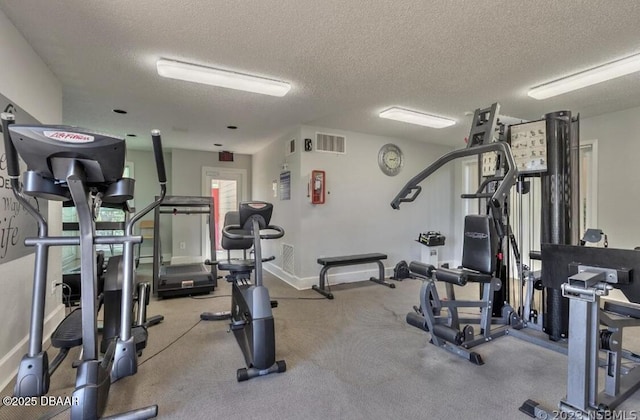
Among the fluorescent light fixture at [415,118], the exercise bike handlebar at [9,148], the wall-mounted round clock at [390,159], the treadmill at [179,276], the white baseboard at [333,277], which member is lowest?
the white baseboard at [333,277]

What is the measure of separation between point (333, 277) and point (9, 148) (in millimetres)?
3848

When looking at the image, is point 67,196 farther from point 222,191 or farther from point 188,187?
Answer: point 222,191

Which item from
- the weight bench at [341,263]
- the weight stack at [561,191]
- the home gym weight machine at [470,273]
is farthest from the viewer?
the weight bench at [341,263]

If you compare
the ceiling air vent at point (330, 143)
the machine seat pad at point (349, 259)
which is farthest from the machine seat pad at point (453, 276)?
the ceiling air vent at point (330, 143)

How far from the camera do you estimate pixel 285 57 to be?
8.01ft

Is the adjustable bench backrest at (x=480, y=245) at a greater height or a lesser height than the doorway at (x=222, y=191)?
lesser

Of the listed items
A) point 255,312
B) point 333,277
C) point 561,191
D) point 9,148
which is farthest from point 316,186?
point 9,148

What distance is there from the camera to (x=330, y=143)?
4.65m

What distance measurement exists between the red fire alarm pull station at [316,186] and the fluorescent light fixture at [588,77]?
257 cm

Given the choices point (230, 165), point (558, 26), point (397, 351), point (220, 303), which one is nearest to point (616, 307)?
point (397, 351)

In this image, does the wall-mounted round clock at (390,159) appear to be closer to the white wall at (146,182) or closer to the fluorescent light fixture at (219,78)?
the fluorescent light fixture at (219,78)

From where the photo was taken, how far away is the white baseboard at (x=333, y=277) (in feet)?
14.6

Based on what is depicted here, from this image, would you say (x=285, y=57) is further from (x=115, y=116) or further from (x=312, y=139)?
(x=115, y=116)

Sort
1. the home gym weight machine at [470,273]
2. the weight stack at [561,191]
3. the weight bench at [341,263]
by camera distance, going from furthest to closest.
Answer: the weight bench at [341,263] → the weight stack at [561,191] → the home gym weight machine at [470,273]
